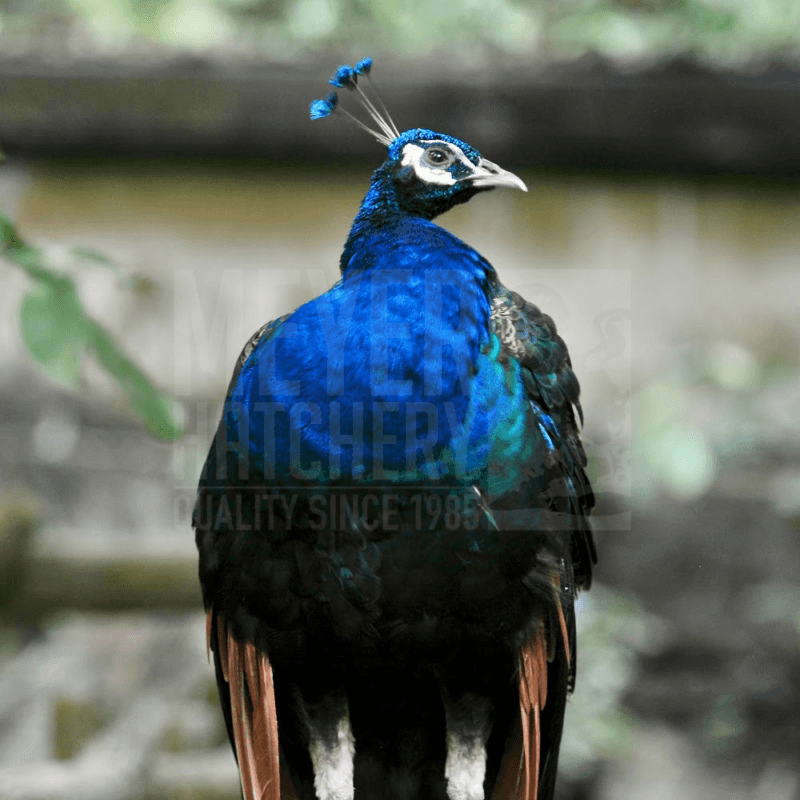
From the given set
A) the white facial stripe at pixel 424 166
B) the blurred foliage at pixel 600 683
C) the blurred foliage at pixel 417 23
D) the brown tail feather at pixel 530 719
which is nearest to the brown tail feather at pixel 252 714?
the brown tail feather at pixel 530 719

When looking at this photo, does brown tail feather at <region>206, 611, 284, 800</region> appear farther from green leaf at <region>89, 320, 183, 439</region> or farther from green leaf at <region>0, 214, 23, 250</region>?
green leaf at <region>0, 214, 23, 250</region>

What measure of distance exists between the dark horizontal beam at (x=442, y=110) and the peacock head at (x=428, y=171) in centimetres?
152

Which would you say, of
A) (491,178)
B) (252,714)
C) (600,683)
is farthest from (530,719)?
(600,683)

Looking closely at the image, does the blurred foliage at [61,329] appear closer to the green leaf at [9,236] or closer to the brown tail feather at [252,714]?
the green leaf at [9,236]

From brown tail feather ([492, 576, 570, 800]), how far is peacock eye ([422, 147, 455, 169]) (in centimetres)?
69

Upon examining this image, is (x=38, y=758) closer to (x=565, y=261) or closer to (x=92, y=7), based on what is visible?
(x=565, y=261)

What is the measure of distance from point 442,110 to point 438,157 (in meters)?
1.55

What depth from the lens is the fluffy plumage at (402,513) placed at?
61.6 inches

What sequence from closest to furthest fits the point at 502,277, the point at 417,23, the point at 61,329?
the point at 61,329, the point at 502,277, the point at 417,23

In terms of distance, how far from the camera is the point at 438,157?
1717 mm

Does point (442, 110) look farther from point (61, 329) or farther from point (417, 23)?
point (61, 329)

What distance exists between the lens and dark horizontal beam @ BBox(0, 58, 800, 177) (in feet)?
10.4

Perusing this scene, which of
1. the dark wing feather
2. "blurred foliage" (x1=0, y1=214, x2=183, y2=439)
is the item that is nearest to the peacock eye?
the dark wing feather

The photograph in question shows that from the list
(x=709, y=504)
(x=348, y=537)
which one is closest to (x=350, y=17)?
(x=709, y=504)
